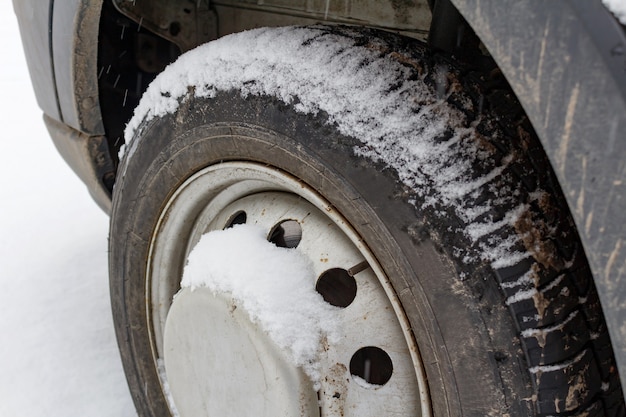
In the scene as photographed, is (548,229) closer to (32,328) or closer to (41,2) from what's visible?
(41,2)

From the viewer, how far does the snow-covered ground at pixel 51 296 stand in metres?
1.95

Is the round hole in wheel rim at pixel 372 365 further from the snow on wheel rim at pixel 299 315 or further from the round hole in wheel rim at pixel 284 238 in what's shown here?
the round hole in wheel rim at pixel 284 238

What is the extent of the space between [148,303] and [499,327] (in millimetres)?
894

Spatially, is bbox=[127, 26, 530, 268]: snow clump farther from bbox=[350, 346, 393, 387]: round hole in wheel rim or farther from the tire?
bbox=[350, 346, 393, 387]: round hole in wheel rim

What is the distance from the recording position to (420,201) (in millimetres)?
870

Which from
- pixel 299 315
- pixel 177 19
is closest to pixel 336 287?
pixel 299 315

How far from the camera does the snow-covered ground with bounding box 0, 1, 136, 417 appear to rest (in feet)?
6.38

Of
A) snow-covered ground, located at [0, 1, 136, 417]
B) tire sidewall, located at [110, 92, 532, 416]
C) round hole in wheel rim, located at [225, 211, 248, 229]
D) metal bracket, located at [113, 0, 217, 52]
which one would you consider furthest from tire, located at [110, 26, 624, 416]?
snow-covered ground, located at [0, 1, 136, 417]

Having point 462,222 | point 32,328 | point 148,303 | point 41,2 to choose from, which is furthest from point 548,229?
point 32,328

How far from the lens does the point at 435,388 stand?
914mm

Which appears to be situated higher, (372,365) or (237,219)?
(237,219)

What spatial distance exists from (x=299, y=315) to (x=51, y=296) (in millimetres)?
1726

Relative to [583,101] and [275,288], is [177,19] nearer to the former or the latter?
[275,288]

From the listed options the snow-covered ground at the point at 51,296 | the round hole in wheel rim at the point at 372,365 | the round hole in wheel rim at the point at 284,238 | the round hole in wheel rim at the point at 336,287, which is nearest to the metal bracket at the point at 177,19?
the round hole in wheel rim at the point at 284,238
